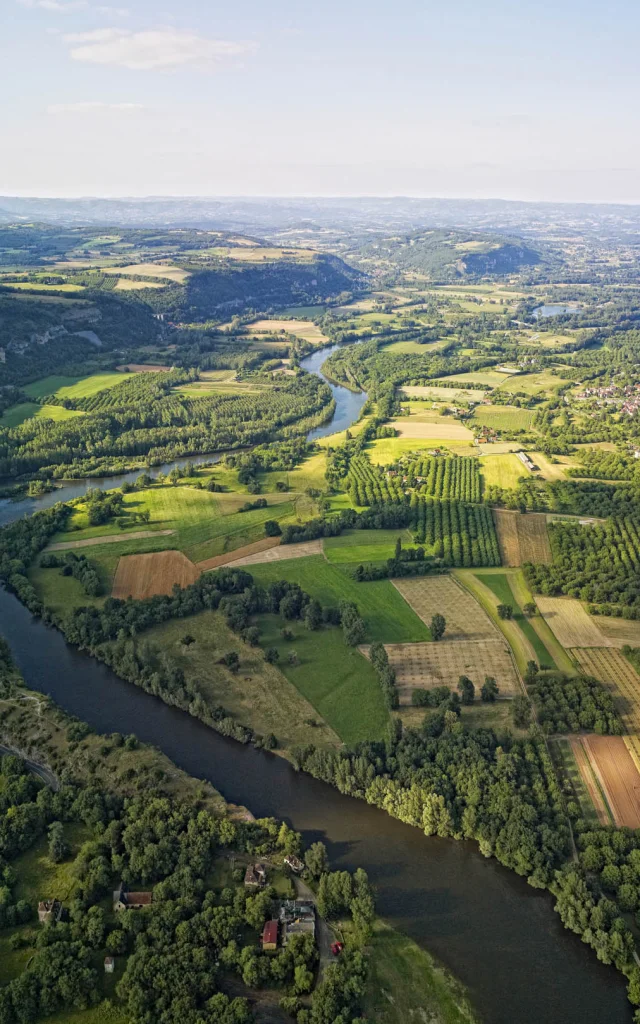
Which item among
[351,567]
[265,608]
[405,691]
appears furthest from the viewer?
[351,567]

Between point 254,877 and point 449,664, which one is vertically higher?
point 254,877

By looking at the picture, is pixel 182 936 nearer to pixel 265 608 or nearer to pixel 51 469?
pixel 265 608

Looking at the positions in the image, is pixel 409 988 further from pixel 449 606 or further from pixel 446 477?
pixel 446 477

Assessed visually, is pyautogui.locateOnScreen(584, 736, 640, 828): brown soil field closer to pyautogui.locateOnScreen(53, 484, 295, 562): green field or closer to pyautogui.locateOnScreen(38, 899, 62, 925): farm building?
pyautogui.locateOnScreen(38, 899, 62, 925): farm building

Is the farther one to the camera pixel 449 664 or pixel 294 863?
pixel 449 664

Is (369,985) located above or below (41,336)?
below

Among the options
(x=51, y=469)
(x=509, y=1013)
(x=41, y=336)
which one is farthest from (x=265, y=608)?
(x=41, y=336)

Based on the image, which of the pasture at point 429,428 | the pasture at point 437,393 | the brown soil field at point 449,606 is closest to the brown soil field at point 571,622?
the brown soil field at point 449,606

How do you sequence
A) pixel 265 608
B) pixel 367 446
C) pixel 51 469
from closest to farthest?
1. pixel 265 608
2. pixel 51 469
3. pixel 367 446

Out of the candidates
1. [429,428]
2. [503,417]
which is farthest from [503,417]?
[429,428]
